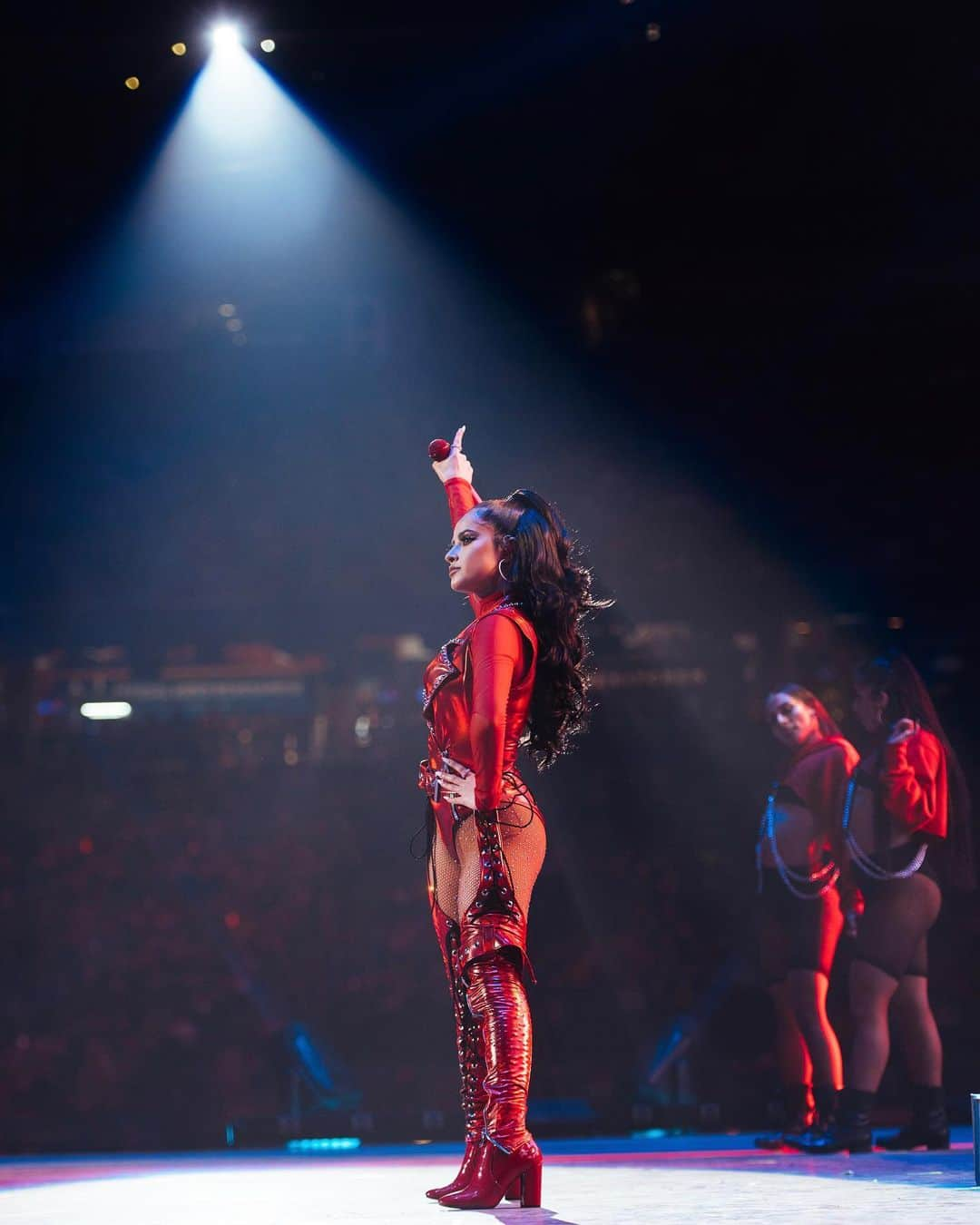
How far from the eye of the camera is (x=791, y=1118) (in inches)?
155

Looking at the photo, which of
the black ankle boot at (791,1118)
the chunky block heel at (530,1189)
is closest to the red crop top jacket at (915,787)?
the black ankle boot at (791,1118)

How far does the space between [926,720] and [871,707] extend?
161mm

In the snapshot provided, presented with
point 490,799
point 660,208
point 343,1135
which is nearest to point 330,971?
point 343,1135

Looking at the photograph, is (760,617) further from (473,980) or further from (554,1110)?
(473,980)

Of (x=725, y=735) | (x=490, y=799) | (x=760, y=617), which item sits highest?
(x=760, y=617)

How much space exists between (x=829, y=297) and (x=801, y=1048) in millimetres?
3739

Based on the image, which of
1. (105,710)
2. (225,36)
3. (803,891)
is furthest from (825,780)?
(105,710)

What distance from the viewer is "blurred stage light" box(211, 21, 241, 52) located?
5.09 metres

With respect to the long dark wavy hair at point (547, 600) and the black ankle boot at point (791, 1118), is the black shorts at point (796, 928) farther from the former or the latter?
the long dark wavy hair at point (547, 600)

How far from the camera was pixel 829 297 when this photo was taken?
21.1 feet

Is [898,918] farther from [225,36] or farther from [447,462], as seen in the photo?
[225,36]

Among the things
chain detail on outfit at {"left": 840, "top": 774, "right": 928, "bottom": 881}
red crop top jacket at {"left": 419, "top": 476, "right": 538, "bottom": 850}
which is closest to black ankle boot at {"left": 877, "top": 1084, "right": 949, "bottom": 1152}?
chain detail on outfit at {"left": 840, "top": 774, "right": 928, "bottom": 881}

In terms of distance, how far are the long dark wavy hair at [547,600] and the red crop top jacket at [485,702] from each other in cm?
4

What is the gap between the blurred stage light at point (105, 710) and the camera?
32.6ft
